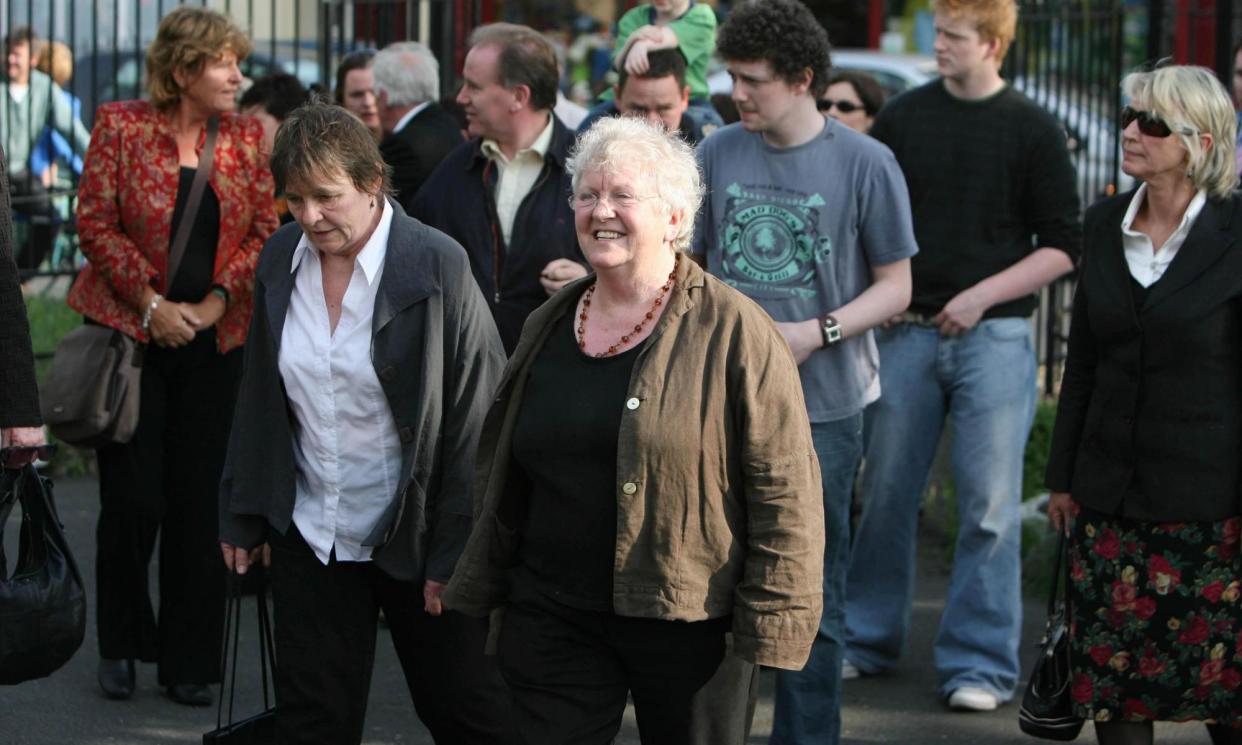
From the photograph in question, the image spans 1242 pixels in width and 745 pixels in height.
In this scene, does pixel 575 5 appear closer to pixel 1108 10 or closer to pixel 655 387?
pixel 1108 10

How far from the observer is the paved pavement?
5438 mm

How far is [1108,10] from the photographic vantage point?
8914 millimetres

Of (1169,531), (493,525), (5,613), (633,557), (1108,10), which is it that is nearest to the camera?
(633,557)

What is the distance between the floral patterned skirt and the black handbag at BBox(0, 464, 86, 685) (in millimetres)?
2552

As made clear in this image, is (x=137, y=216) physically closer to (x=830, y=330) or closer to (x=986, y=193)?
(x=830, y=330)

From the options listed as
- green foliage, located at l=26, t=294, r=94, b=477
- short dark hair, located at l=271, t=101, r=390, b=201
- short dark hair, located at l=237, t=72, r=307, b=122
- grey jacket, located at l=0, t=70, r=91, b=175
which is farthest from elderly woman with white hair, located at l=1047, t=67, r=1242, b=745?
grey jacket, located at l=0, t=70, r=91, b=175

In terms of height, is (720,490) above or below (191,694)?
above

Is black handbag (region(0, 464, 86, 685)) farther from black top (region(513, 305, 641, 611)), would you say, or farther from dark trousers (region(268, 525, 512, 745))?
black top (region(513, 305, 641, 611))

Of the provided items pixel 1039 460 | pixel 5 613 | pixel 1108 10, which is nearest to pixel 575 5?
pixel 1108 10

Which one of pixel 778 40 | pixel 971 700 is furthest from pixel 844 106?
pixel 971 700

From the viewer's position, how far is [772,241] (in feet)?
16.1

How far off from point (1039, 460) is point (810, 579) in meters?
4.55

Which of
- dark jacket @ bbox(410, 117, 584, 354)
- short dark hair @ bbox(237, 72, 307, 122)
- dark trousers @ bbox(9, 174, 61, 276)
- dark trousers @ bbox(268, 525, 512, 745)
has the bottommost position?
dark trousers @ bbox(268, 525, 512, 745)

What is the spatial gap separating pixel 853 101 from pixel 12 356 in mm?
4066
